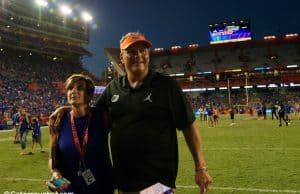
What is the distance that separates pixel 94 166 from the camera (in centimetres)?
343

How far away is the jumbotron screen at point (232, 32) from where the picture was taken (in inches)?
2623

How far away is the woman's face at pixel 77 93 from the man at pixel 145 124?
0.36 m

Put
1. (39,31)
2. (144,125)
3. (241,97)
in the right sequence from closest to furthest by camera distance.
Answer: (144,125) < (241,97) < (39,31)

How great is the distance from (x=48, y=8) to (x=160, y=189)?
251 ft

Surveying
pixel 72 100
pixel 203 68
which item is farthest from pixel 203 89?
pixel 72 100

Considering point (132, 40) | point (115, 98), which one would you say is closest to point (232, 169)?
point (115, 98)

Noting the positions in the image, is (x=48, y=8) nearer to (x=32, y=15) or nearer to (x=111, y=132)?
(x=32, y=15)

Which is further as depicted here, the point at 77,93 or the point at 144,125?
the point at 77,93

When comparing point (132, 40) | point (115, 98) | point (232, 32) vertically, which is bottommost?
point (115, 98)

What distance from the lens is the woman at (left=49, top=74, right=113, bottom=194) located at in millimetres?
3398

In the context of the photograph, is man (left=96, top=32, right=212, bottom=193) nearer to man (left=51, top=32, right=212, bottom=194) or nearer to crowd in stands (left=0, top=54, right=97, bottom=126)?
man (left=51, top=32, right=212, bottom=194)

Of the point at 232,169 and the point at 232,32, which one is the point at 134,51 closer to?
the point at 232,169

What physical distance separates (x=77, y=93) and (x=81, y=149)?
21.4 inches

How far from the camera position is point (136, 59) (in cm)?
328
